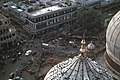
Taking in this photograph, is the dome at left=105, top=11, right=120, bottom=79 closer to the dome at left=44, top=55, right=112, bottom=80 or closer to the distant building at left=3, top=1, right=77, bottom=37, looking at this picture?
the dome at left=44, top=55, right=112, bottom=80

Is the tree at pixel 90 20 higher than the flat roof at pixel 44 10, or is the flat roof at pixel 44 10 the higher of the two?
the flat roof at pixel 44 10

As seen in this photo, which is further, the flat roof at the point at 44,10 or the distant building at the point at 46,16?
the flat roof at the point at 44,10

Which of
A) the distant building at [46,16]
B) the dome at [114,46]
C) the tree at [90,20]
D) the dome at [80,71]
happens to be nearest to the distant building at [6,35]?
the distant building at [46,16]

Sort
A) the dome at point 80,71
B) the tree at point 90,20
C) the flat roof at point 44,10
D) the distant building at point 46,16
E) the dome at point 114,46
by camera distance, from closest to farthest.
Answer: the dome at point 80,71 → the dome at point 114,46 → the tree at point 90,20 → the distant building at point 46,16 → the flat roof at point 44,10

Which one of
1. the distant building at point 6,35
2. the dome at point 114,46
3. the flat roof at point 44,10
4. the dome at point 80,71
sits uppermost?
the dome at point 80,71

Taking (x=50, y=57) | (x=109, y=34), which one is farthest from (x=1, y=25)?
(x=109, y=34)

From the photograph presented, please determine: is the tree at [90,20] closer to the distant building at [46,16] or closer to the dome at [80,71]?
the distant building at [46,16]
